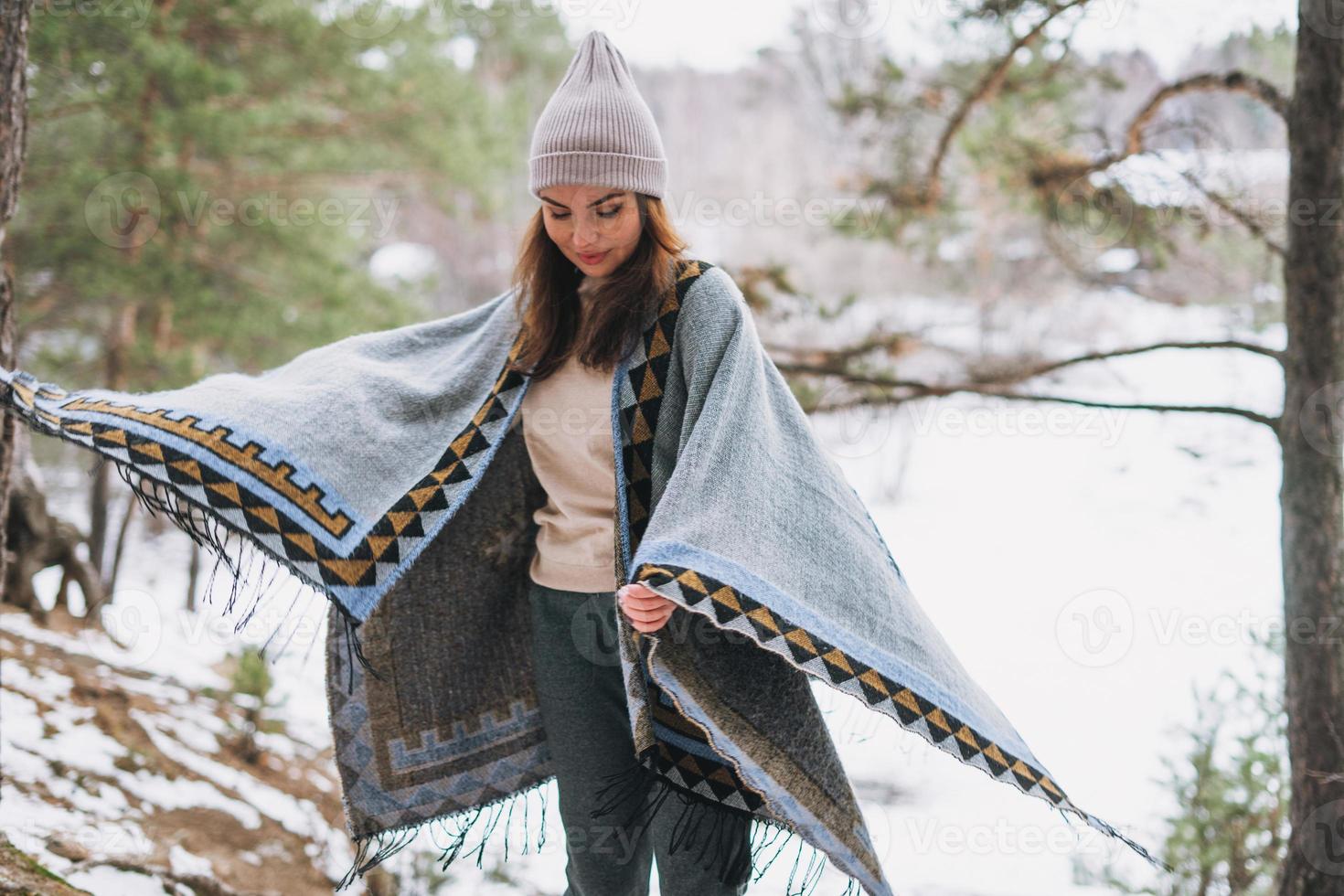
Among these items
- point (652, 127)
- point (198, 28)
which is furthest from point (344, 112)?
point (652, 127)

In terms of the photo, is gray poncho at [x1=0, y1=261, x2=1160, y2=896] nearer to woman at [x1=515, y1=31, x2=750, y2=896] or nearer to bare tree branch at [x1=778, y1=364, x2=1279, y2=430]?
woman at [x1=515, y1=31, x2=750, y2=896]

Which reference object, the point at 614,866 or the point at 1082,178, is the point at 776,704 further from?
the point at 1082,178

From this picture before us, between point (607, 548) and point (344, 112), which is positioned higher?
point (344, 112)

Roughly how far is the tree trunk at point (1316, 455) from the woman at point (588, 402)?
1950 millimetres

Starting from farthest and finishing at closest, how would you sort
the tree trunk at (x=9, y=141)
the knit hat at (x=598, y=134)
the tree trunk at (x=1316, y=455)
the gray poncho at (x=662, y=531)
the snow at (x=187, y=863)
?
the tree trunk at (x=1316, y=455), the snow at (x=187, y=863), the tree trunk at (x=9, y=141), the knit hat at (x=598, y=134), the gray poncho at (x=662, y=531)

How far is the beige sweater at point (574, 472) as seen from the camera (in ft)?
5.83

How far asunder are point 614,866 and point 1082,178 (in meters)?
3.06

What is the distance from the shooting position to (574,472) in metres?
1.83

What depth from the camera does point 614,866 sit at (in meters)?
1.83

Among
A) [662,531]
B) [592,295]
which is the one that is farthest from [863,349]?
[662,531]

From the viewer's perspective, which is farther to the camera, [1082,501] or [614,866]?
[1082,501]

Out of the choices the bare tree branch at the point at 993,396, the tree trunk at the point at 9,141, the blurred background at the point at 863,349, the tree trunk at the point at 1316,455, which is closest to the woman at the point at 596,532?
the blurred background at the point at 863,349

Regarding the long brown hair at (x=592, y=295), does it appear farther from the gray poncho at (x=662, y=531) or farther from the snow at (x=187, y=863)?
the snow at (x=187, y=863)

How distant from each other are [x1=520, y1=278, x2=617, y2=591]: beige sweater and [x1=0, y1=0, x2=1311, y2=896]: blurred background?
0.50m
